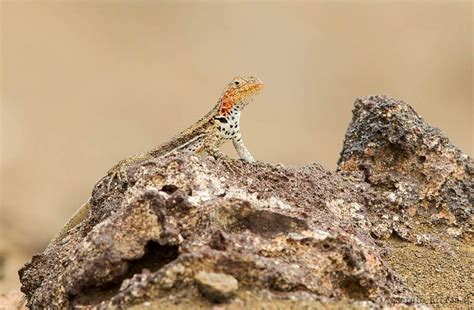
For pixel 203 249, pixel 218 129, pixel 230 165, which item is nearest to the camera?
pixel 203 249

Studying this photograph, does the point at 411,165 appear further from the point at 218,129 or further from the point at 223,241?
the point at 223,241

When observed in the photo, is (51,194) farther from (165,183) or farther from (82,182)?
(165,183)

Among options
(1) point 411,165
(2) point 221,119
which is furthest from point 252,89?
(1) point 411,165

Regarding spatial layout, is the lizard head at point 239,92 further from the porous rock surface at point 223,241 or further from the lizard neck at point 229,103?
the porous rock surface at point 223,241

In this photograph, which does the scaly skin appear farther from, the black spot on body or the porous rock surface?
the porous rock surface

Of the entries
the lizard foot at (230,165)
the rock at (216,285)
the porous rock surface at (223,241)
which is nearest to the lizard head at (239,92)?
the porous rock surface at (223,241)

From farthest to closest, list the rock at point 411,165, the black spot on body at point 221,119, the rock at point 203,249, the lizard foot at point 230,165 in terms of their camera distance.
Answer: the black spot on body at point 221,119
the rock at point 411,165
the lizard foot at point 230,165
the rock at point 203,249

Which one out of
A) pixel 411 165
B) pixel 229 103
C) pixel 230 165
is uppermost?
pixel 229 103
